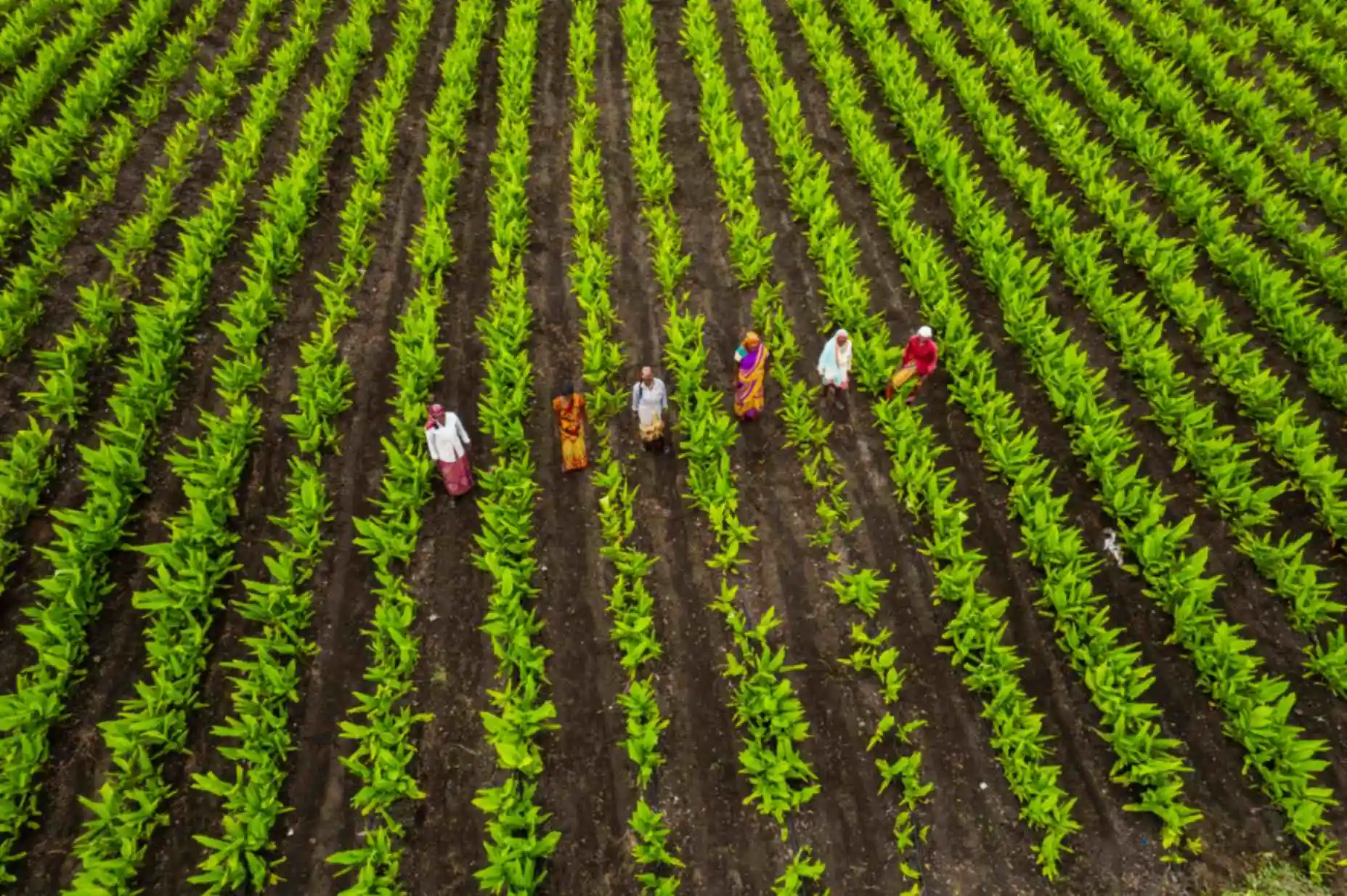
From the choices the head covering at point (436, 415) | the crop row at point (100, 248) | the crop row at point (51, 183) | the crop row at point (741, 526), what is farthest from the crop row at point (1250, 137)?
the crop row at point (51, 183)

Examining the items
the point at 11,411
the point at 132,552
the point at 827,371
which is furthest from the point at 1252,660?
the point at 11,411

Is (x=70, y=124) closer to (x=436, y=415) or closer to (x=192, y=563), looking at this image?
(x=192, y=563)

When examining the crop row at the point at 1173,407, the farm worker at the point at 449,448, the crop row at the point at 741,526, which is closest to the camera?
the crop row at the point at 741,526

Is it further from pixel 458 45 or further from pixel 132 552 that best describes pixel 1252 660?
pixel 458 45

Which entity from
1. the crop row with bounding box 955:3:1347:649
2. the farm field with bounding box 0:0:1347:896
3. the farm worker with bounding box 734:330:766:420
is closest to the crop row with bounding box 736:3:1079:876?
the farm field with bounding box 0:0:1347:896

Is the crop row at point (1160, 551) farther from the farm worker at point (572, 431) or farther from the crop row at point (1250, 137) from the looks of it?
the farm worker at point (572, 431)

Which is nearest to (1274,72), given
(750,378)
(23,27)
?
(750,378)

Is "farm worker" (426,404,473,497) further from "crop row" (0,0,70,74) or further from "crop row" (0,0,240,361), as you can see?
"crop row" (0,0,70,74)
